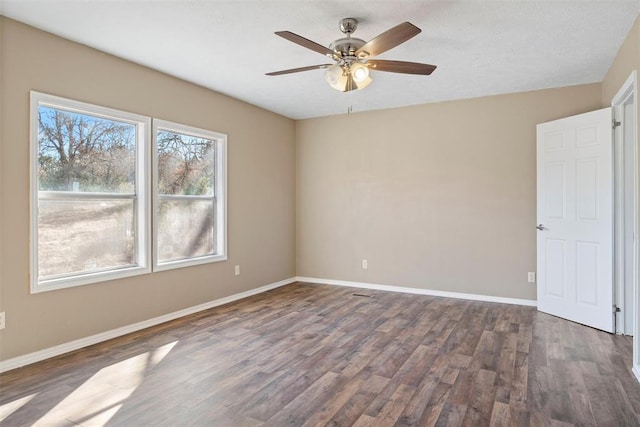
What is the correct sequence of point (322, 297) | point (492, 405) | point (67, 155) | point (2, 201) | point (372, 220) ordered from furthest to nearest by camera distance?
point (372, 220) < point (322, 297) < point (67, 155) < point (2, 201) < point (492, 405)

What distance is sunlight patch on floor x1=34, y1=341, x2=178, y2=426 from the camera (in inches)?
84.3

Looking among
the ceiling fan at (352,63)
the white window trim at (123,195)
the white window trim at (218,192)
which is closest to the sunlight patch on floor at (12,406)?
the white window trim at (123,195)

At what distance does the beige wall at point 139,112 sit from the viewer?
9.16ft

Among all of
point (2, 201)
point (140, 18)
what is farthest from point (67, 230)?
point (140, 18)

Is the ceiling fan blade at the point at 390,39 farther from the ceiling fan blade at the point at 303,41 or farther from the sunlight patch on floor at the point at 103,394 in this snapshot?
the sunlight patch on floor at the point at 103,394

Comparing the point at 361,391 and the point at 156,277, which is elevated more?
the point at 156,277

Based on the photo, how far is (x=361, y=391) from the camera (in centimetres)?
245

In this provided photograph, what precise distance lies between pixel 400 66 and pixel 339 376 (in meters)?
2.38

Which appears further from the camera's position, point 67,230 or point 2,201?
point 67,230

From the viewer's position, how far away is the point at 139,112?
12.2ft

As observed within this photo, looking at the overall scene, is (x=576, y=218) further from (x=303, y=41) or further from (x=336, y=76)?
(x=303, y=41)

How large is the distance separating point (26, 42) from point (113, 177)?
1246mm

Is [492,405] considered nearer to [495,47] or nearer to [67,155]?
[495,47]

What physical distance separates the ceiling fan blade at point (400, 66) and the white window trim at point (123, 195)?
2407 millimetres
